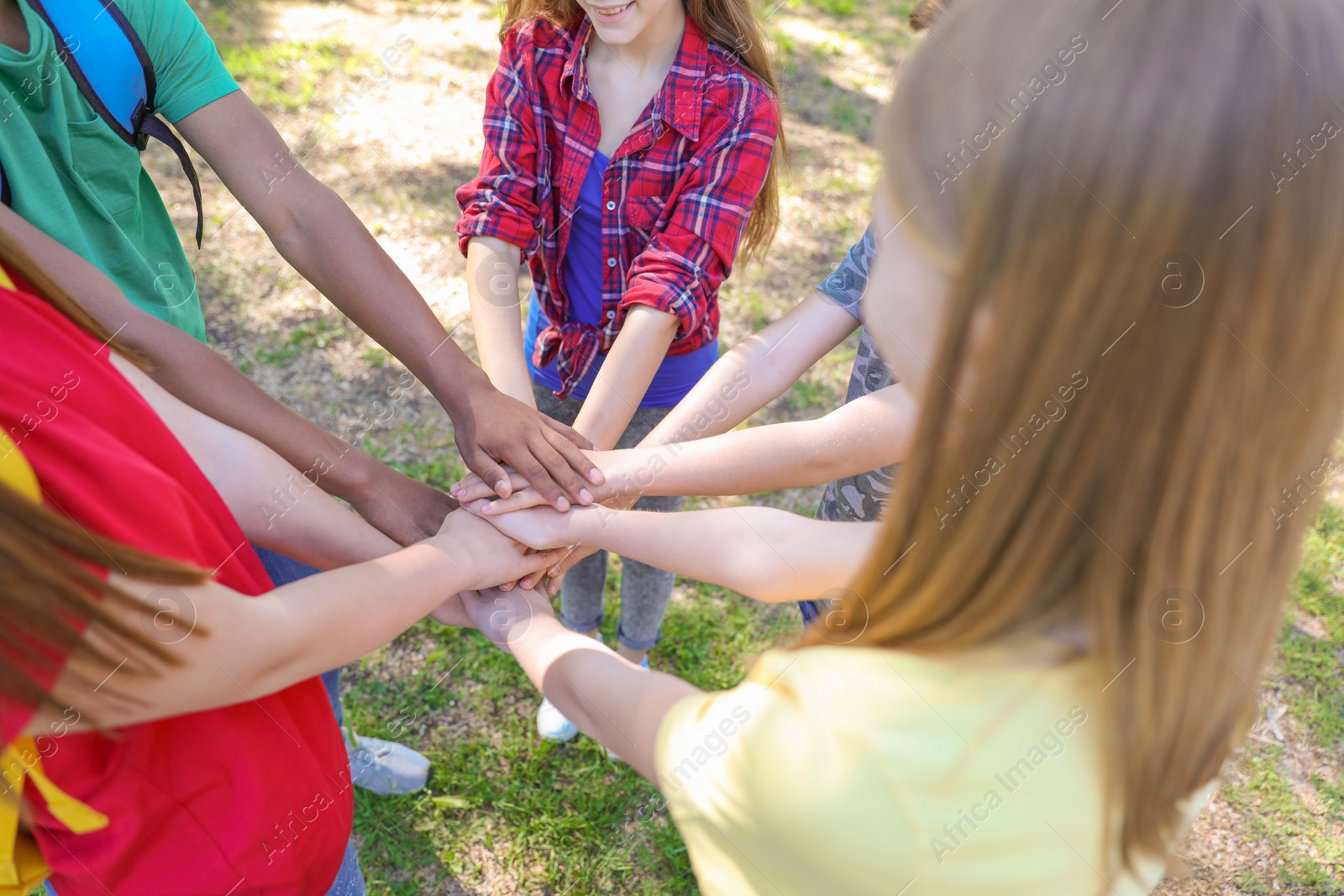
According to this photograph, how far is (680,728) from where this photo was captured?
1.05 m

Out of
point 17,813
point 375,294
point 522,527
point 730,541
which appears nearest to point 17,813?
point 17,813

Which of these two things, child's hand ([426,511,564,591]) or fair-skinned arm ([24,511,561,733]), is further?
child's hand ([426,511,564,591])

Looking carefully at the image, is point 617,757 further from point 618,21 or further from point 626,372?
point 618,21

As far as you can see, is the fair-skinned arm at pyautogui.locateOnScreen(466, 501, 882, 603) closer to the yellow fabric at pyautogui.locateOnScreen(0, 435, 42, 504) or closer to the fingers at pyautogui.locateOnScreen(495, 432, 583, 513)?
the fingers at pyautogui.locateOnScreen(495, 432, 583, 513)

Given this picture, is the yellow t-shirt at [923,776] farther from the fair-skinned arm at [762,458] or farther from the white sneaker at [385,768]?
the white sneaker at [385,768]

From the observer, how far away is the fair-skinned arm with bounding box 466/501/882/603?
149 cm

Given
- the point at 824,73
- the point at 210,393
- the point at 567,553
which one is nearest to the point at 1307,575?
the point at 567,553

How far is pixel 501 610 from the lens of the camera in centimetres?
181

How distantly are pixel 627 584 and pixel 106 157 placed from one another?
1685 mm

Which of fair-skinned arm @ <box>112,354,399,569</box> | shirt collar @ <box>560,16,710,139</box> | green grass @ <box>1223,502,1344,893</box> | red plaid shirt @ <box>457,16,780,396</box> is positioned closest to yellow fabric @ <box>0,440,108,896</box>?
fair-skinned arm @ <box>112,354,399,569</box>

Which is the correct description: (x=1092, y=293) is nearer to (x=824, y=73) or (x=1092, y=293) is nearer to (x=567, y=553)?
(x=567, y=553)

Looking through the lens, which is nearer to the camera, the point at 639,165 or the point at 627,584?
the point at 639,165

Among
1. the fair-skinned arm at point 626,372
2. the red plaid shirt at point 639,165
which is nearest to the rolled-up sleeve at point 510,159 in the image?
the red plaid shirt at point 639,165

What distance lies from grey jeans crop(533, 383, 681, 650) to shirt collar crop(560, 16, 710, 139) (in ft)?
2.46
